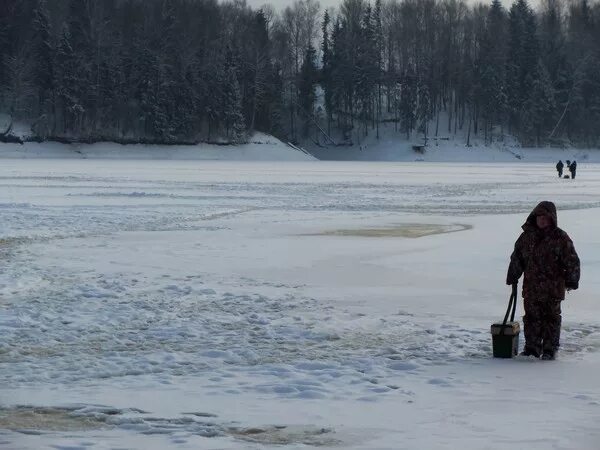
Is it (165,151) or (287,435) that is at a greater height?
(165,151)

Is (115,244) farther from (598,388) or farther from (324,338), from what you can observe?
(598,388)

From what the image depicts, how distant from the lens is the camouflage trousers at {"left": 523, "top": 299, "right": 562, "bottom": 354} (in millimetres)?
9188

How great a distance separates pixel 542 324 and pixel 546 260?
59cm

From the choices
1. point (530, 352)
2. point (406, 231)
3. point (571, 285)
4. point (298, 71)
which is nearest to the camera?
point (571, 285)

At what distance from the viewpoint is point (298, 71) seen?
124250 mm

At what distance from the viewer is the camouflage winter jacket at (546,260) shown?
9117 mm

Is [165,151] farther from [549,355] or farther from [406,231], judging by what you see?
[549,355]

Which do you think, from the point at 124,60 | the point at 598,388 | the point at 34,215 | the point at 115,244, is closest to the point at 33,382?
the point at 598,388

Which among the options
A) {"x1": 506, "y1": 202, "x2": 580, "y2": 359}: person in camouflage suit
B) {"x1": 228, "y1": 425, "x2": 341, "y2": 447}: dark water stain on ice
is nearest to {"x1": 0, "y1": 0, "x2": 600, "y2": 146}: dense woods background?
{"x1": 506, "y1": 202, "x2": 580, "y2": 359}: person in camouflage suit

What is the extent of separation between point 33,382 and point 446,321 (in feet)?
15.7

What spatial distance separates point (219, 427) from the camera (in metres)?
6.86

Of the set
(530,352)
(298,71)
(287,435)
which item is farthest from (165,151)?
(287,435)

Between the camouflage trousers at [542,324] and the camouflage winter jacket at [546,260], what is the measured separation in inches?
3.0

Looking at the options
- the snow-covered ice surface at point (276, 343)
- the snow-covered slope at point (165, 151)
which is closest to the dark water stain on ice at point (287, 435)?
the snow-covered ice surface at point (276, 343)
